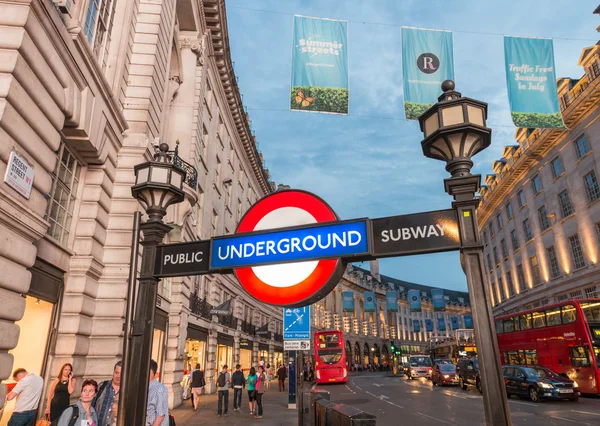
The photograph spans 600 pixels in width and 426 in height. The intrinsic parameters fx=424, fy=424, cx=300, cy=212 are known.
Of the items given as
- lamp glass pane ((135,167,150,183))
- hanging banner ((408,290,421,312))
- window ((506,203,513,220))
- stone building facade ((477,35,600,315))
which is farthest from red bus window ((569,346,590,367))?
hanging banner ((408,290,421,312))

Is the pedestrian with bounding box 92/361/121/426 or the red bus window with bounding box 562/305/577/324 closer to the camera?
the pedestrian with bounding box 92/361/121/426

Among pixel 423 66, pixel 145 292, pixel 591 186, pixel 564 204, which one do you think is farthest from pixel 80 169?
pixel 564 204

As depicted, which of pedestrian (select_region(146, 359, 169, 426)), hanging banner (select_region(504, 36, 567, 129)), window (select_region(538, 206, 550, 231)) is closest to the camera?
pedestrian (select_region(146, 359, 169, 426))

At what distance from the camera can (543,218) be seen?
1533 inches

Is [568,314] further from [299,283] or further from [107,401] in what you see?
[299,283]

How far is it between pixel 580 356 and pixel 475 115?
20803mm

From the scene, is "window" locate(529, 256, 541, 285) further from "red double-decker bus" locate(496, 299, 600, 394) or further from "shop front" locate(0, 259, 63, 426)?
"shop front" locate(0, 259, 63, 426)

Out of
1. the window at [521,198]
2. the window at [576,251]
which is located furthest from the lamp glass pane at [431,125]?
the window at [521,198]

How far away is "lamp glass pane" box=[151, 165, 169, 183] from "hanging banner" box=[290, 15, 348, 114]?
9.04 m

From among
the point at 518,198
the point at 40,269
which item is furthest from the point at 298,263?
the point at 518,198

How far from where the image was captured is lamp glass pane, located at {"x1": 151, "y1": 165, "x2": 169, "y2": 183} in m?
4.36

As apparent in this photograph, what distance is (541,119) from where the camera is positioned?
565 inches

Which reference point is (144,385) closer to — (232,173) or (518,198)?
(232,173)

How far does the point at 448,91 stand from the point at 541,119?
1272 centimetres
